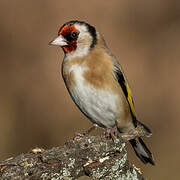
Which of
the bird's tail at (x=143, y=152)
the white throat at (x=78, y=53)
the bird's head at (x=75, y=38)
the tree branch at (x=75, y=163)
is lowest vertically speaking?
the bird's tail at (x=143, y=152)

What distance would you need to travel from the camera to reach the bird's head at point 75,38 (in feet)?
11.8

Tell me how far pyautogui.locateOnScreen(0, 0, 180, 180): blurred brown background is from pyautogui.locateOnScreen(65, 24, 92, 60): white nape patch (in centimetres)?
162

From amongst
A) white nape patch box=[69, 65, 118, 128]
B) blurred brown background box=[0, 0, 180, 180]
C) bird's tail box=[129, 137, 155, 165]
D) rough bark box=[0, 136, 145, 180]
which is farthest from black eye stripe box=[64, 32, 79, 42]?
blurred brown background box=[0, 0, 180, 180]

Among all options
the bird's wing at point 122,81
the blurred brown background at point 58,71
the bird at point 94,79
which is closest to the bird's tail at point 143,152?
the bird at point 94,79

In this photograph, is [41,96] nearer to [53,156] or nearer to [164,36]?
[164,36]

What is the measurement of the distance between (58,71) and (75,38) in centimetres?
169

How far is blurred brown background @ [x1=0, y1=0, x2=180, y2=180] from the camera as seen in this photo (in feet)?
16.8

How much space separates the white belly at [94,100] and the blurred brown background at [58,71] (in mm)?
1590

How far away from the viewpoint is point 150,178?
4852 millimetres

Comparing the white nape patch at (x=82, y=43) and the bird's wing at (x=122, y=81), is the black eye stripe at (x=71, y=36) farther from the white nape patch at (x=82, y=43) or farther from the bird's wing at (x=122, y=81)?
the bird's wing at (x=122, y=81)

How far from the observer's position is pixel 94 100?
342 centimetres

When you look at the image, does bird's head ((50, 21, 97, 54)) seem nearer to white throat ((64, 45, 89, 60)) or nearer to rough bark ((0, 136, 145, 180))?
white throat ((64, 45, 89, 60))

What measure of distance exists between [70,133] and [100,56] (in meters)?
1.81

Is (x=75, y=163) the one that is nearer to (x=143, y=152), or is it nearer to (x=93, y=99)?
(x=93, y=99)
